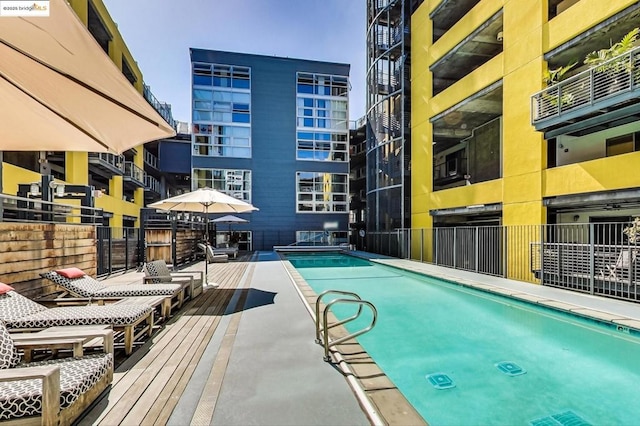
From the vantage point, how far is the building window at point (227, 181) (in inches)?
865

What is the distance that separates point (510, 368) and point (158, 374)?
3872 mm

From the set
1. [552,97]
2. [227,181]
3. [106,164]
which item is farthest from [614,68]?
[227,181]

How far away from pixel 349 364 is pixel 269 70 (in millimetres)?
23950

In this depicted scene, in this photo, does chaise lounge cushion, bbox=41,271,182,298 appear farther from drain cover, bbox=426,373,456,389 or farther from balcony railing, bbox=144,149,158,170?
balcony railing, bbox=144,149,158,170

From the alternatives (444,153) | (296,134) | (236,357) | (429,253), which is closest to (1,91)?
(236,357)

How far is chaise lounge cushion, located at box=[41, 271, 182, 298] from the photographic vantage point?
14.6 ft

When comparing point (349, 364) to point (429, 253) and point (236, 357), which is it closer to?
point (236, 357)

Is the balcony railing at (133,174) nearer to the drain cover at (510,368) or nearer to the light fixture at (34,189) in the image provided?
the light fixture at (34,189)

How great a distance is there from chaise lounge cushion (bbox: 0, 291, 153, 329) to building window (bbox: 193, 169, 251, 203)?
61.0 ft

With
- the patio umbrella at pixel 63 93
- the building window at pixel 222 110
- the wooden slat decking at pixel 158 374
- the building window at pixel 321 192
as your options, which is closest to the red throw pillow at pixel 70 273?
the wooden slat decking at pixel 158 374

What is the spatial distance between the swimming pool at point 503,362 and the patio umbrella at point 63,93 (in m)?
3.85

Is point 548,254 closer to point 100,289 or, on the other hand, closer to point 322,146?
point 100,289

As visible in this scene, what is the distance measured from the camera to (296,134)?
23.6 metres

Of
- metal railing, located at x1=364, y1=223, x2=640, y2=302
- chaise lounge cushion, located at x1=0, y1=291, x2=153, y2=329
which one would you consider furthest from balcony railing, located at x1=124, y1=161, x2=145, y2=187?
chaise lounge cushion, located at x1=0, y1=291, x2=153, y2=329
